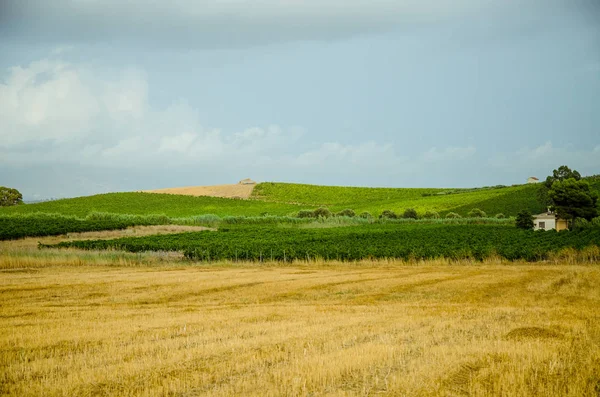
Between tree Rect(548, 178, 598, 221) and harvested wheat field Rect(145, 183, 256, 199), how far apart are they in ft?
235

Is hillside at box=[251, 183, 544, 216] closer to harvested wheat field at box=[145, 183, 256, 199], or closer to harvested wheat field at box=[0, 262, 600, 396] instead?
harvested wheat field at box=[145, 183, 256, 199]

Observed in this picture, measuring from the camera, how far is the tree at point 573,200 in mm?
68438

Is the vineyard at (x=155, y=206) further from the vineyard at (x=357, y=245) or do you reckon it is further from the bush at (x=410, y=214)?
the vineyard at (x=357, y=245)

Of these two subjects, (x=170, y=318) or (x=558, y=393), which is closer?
(x=558, y=393)

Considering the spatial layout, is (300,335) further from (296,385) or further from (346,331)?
(296,385)

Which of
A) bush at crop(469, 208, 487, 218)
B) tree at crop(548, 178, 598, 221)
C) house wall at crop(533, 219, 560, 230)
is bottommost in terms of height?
house wall at crop(533, 219, 560, 230)

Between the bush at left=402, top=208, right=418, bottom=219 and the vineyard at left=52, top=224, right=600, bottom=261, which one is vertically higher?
the bush at left=402, top=208, right=418, bottom=219

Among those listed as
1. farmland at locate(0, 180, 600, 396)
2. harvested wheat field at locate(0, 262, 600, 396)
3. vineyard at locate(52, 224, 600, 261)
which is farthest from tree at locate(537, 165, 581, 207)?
harvested wheat field at locate(0, 262, 600, 396)

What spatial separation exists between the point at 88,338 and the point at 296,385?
6.59m

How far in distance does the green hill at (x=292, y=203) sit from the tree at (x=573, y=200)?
23.6 metres

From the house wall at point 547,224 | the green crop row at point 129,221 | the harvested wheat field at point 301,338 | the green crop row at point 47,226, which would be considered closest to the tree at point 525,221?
the house wall at point 547,224

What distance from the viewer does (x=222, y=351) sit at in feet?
42.5

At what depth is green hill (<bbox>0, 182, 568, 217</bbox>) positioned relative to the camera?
99250 mm

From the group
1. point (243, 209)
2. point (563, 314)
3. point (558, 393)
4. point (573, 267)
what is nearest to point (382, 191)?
point (243, 209)
